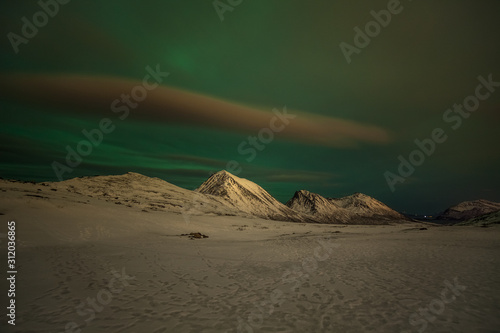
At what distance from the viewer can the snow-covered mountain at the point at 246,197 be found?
341ft

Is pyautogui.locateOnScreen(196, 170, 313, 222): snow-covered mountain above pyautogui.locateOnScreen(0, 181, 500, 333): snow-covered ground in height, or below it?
above

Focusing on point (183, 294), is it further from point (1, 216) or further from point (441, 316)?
point (1, 216)

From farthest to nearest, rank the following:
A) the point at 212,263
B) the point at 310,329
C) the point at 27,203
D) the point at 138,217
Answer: the point at 138,217
the point at 27,203
the point at 212,263
the point at 310,329

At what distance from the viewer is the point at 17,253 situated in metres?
13.9

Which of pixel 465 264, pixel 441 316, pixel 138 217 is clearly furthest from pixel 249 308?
pixel 138 217

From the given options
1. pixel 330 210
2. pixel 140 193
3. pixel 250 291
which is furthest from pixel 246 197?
pixel 250 291

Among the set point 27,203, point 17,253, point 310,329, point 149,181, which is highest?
point 149,181

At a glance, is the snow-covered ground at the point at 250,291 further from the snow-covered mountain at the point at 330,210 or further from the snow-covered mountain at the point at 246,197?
the snow-covered mountain at the point at 330,210

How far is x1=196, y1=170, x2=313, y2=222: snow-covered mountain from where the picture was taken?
4097 inches

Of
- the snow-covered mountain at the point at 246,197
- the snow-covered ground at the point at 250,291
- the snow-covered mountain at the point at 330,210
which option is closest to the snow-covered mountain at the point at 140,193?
the snow-covered mountain at the point at 246,197

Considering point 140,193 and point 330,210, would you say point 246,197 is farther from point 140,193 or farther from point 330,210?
point 330,210

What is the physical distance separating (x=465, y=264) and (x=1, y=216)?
1371 inches

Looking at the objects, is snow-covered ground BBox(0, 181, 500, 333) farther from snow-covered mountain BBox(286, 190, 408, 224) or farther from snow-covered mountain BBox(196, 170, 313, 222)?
snow-covered mountain BBox(286, 190, 408, 224)

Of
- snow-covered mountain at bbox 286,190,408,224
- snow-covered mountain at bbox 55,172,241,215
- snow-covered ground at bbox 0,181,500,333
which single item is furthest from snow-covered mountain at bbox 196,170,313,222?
snow-covered ground at bbox 0,181,500,333
